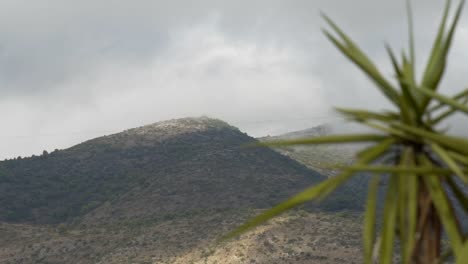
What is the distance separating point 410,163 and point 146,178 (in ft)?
330

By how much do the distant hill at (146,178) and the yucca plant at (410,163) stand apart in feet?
262

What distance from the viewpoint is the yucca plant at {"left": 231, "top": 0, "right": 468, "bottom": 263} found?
809cm

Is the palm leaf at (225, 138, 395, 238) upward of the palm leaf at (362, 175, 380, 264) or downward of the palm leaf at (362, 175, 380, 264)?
upward

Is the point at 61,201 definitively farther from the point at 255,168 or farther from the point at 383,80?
the point at 383,80

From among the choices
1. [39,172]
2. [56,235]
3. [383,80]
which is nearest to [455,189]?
[383,80]

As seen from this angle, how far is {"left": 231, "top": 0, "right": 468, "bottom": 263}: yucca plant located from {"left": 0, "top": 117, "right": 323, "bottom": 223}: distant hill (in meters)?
79.7

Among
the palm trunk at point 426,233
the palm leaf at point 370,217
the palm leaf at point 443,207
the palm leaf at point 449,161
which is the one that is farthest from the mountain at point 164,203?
the palm leaf at point 449,161

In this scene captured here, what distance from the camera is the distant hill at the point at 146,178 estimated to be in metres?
96.3

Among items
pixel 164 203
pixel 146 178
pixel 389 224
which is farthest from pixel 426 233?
pixel 146 178

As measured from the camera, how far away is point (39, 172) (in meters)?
117

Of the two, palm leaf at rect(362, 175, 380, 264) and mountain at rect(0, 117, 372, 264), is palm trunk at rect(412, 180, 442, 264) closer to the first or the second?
palm leaf at rect(362, 175, 380, 264)

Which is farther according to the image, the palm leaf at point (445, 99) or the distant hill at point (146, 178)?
the distant hill at point (146, 178)

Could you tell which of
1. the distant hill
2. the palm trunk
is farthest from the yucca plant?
the distant hill

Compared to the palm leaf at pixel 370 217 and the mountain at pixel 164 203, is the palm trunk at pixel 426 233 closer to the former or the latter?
the palm leaf at pixel 370 217
